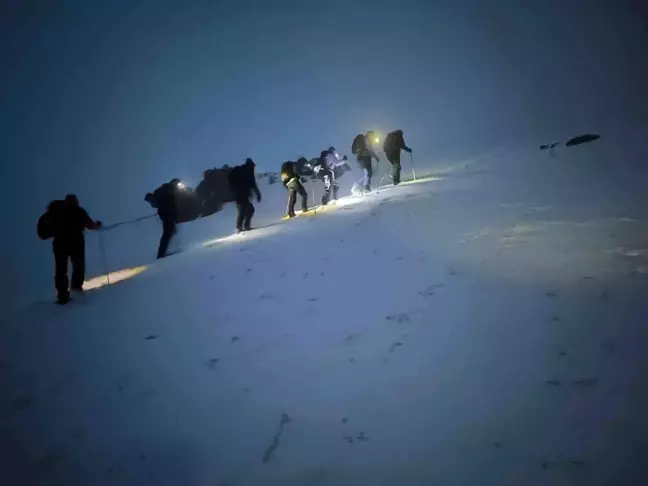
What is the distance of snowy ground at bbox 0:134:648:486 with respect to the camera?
3.43 m

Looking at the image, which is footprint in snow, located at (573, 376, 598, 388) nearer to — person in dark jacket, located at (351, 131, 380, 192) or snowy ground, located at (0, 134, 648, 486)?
snowy ground, located at (0, 134, 648, 486)

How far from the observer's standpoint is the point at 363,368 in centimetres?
461

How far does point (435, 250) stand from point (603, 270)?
2.79 m

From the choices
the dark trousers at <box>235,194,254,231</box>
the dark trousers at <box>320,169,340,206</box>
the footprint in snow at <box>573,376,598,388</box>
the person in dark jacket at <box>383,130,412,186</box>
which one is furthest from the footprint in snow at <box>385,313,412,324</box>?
the person in dark jacket at <box>383,130,412,186</box>

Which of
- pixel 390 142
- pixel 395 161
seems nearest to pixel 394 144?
pixel 390 142

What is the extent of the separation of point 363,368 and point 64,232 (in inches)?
308

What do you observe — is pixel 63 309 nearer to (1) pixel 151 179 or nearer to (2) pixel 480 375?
(2) pixel 480 375

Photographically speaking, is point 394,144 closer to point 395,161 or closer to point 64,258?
point 395,161

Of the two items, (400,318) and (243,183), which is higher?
(243,183)

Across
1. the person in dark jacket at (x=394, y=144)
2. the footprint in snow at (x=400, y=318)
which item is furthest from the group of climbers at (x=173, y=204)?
the footprint in snow at (x=400, y=318)

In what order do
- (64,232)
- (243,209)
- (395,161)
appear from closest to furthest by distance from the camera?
(64,232) < (243,209) < (395,161)

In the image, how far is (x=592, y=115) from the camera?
2848cm

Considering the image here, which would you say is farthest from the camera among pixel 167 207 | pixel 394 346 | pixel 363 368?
pixel 167 207

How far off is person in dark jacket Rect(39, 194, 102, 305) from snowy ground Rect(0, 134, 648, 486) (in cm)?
80
